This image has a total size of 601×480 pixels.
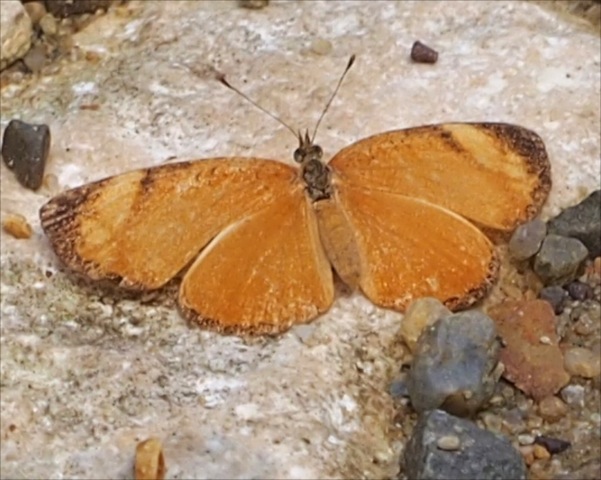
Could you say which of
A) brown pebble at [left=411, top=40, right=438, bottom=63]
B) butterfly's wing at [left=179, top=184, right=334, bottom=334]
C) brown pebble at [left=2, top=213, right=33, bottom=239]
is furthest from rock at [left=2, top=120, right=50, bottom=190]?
brown pebble at [left=411, top=40, right=438, bottom=63]

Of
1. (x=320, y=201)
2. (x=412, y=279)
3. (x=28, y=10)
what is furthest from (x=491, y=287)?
(x=28, y=10)

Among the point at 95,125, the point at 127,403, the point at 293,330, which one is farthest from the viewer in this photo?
the point at 95,125

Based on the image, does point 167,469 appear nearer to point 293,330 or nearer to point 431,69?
point 293,330

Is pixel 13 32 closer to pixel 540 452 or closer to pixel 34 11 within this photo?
pixel 34 11

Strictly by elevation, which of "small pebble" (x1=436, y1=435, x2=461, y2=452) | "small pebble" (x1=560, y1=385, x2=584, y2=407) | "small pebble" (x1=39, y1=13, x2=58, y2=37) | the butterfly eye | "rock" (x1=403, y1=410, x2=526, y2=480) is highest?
the butterfly eye

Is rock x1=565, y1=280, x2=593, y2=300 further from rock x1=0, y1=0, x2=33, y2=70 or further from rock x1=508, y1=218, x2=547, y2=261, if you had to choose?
rock x1=0, y1=0, x2=33, y2=70

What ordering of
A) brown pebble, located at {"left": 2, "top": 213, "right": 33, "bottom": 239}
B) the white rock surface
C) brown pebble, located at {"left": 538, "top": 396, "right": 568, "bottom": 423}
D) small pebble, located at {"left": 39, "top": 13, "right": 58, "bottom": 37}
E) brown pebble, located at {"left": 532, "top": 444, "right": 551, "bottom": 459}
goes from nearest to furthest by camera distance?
1. the white rock surface
2. brown pebble, located at {"left": 532, "top": 444, "right": 551, "bottom": 459}
3. brown pebble, located at {"left": 538, "top": 396, "right": 568, "bottom": 423}
4. brown pebble, located at {"left": 2, "top": 213, "right": 33, "bottom": 239}
5. small pebble, located at {"left": 39, "top": 13, "right": 58, "bottom": 37}

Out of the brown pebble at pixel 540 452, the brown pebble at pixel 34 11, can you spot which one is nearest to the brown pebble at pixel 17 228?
the brown pebble at pixel 34 11

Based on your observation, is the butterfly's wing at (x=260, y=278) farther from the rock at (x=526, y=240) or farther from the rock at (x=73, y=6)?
the rock at (x=73, y=6)
